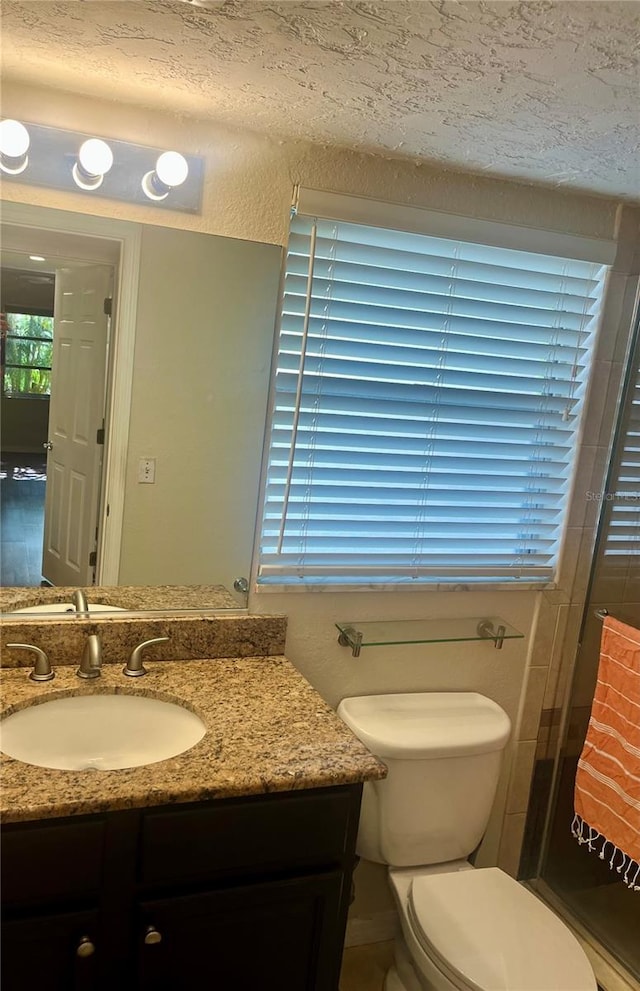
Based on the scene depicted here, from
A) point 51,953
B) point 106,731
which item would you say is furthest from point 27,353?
point 51,953

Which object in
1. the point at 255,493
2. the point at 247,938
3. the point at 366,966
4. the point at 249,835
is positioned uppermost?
the point at 255,493

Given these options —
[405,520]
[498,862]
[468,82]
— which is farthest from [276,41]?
[498,862]

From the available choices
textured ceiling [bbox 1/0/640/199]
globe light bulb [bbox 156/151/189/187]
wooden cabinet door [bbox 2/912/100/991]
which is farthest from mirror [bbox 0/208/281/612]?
wooden cabinet door [bbox 2/912/100/991]

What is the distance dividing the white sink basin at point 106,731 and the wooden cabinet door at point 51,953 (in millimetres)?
297

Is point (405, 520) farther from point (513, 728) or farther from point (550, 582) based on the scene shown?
point (513, 728)

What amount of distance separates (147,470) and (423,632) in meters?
0.89

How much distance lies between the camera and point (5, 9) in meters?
1.17

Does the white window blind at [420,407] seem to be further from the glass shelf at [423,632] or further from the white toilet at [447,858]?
the white toilet at [447,858]

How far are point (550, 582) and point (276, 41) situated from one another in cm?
160

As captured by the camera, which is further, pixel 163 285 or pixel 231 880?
pixel 163 285

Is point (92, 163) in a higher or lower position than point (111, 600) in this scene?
higher

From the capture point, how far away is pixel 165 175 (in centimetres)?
164

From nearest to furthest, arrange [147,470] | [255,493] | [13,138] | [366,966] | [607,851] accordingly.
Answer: [13,138] < [147,470] < [255,493] < [366,966] < [607,851]

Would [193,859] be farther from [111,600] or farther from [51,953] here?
[111,600]
